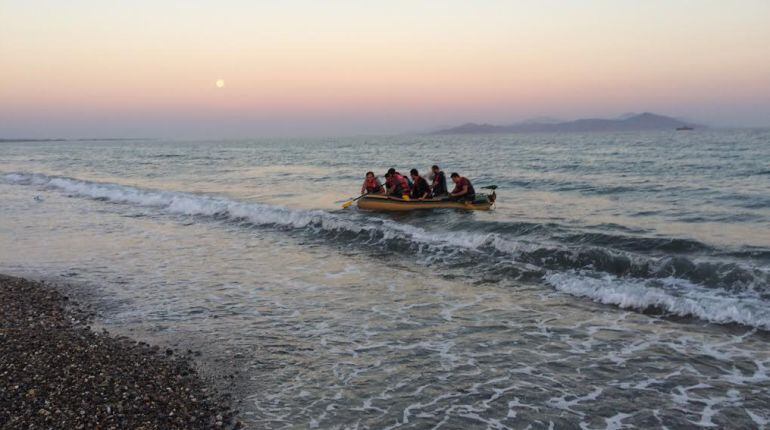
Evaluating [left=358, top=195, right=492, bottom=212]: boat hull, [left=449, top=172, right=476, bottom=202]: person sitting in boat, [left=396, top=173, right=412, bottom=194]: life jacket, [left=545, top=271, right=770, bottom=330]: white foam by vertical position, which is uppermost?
[left=396, top=173, right=412, bottom=194]: life jacket

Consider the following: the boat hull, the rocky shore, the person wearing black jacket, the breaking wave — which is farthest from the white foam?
the person wearing black jacket

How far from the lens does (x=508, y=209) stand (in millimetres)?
19844

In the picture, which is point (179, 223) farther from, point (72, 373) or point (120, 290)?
point (72, 373)

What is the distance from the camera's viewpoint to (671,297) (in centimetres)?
897

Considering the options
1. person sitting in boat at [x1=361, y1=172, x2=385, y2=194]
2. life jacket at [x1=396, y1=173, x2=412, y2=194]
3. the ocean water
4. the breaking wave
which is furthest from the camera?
person sitting in boat at [x1=361, y1=172, x2=385, y2=194]

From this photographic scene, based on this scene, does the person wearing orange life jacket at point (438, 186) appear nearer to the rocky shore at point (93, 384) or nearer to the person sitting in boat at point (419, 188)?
the person sitting in boat at point (419, 188)

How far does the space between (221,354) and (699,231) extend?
13.0m

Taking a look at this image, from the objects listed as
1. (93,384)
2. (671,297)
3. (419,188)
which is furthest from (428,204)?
(93,384)

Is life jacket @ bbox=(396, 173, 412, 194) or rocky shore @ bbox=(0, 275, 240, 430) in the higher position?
life jacket @ bbox=(396, 173, 412, 194)

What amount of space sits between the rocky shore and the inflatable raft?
12832 millimetres

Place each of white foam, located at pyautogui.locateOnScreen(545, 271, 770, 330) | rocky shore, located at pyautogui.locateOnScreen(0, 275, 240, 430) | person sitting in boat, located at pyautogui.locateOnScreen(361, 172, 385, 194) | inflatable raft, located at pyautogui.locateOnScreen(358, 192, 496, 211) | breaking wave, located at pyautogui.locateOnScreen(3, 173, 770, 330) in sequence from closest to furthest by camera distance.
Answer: rocky shore, located at pyautogui.locateOnScreen(0, 275, 240, 430)
white foam, located at pyautogui.locateOnScreen(545, 271, 770, 330)
breaking wave, located at pyautogui.locateOnScreen(3, 173, 770, 330)
inflatable raft, located at pyautogui.locateOnScreen(358, 192, 496, 211)
person sitting in boat, located at pyautogui.locateOnScreen(361, 172, 385, 194)

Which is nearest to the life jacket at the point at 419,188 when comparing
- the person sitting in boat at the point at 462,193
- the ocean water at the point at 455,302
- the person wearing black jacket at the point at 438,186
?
the person wearing black jacket at the point at 438,186

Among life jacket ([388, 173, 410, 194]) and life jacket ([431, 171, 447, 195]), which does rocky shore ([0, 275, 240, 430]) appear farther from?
life jacket ([431, 171, 447, 195])

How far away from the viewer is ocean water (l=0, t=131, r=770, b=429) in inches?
222
